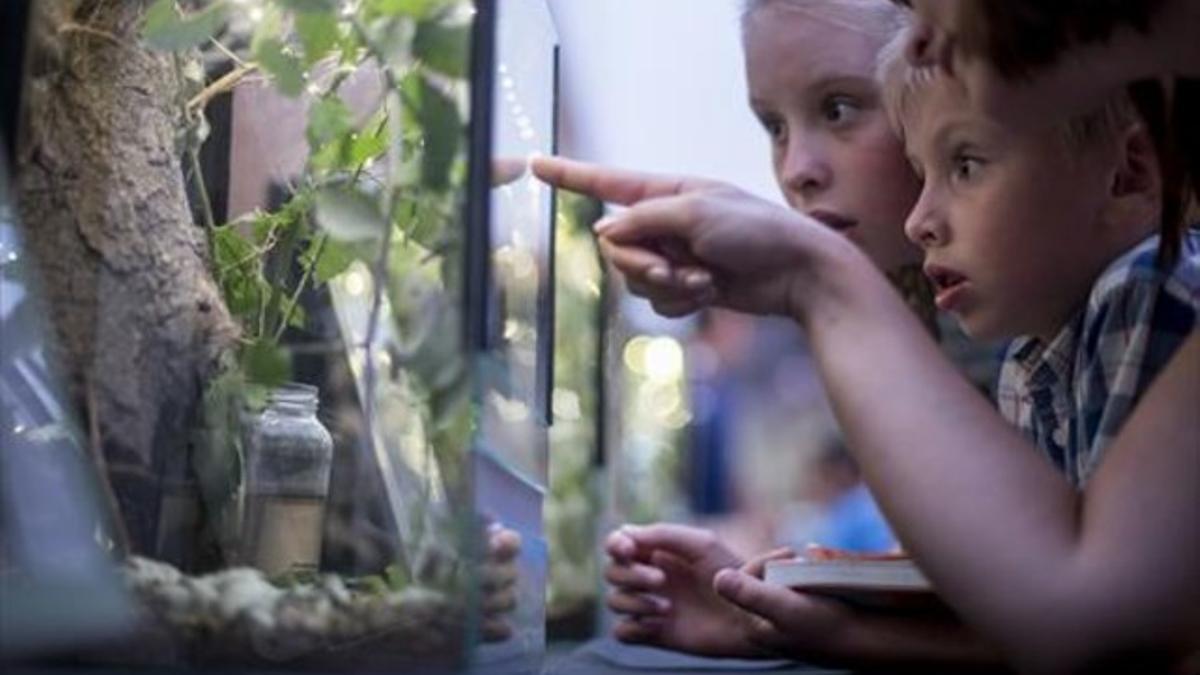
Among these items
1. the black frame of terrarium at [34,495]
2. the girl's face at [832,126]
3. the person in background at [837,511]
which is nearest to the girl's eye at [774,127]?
the girl's face at [832,126]

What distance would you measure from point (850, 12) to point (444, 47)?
0.47 metres

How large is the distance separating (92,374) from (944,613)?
0.42 meters

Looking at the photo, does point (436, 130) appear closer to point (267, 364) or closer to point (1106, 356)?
point (267, 364)

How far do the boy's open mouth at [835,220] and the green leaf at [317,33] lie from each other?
37 centimetres

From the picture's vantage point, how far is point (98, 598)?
642 mm

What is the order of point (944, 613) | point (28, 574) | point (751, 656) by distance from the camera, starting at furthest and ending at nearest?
1. point (751, 656)
2. point (944, 613)
3. point (28, 574)

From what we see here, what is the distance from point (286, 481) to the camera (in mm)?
785

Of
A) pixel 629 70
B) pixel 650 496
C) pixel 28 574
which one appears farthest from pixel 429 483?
Answer: pixel 650 496

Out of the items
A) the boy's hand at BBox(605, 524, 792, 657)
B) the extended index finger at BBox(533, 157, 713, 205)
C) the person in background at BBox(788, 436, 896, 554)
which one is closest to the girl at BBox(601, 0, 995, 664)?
the boy's hand at BBox(605, 524, 792, 657)

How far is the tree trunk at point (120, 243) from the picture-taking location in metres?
0.74

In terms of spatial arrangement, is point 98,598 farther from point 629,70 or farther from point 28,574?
point 629,70

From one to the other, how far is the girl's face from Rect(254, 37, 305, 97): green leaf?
354 millimetres

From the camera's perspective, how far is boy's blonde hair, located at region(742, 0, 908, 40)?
1097mm

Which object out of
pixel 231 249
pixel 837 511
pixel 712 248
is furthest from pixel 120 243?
pixel 837 511
